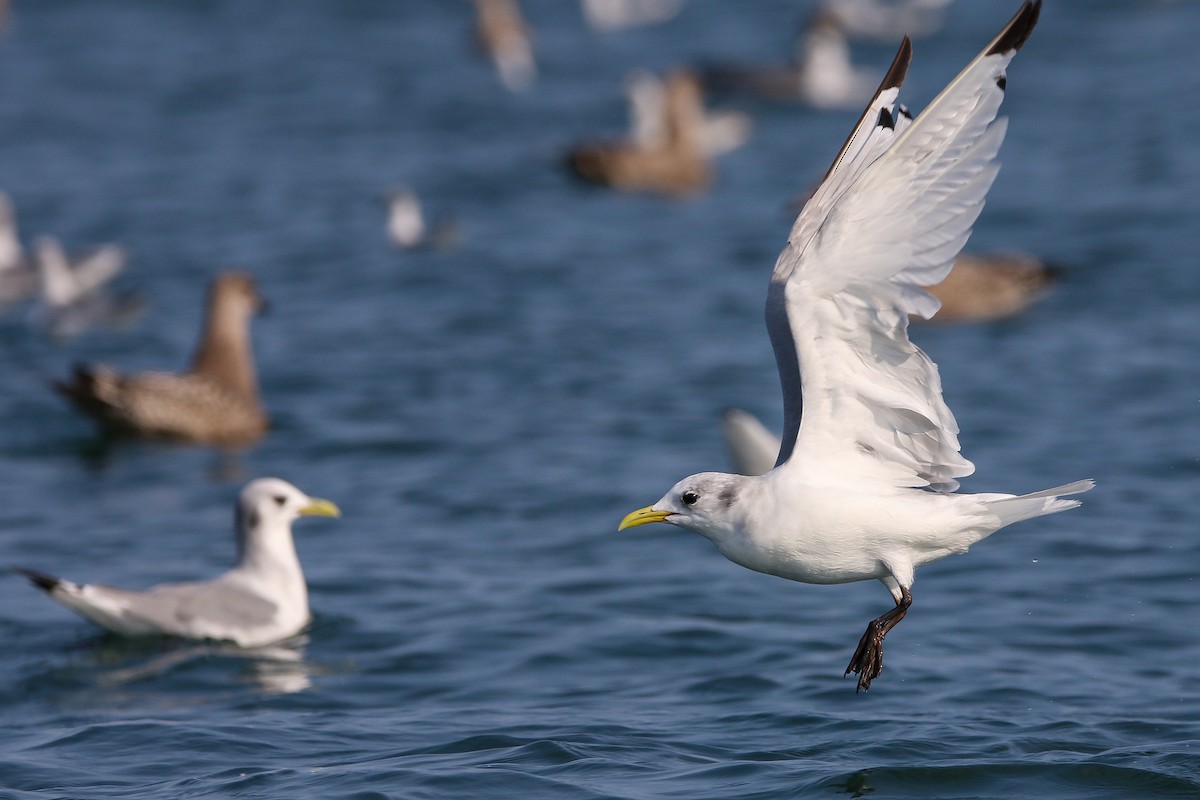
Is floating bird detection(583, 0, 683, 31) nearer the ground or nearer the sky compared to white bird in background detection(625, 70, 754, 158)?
nearer the sky

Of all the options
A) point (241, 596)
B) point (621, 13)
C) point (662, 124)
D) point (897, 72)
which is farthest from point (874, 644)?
point (621, 13)

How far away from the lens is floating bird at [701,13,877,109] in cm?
2400

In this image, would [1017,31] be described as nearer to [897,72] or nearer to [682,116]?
[897,72]

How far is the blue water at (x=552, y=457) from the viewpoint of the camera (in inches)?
288

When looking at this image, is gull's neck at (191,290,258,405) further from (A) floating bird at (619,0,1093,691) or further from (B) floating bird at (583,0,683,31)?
(B) floating bird at (583,0,683,31)

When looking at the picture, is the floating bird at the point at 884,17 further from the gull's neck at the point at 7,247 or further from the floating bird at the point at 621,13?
the gull's neck at the point at 7,247

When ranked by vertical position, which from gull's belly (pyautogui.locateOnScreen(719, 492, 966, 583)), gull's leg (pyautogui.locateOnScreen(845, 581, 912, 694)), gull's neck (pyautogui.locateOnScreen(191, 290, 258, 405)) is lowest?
gull's leg (pyautogui.locateOnScreen(845, 581, 912, 694))

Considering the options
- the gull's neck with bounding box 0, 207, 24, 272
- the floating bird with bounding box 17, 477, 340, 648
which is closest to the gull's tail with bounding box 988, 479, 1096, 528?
the floating bird with bounding box 17, 477, 340, 648

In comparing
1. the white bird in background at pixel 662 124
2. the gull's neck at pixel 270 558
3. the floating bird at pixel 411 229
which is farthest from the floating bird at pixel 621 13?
the gull's neck at pixel 270 558

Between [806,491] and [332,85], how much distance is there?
1910 centimetres

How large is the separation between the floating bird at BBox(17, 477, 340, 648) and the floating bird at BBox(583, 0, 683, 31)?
19.5 m

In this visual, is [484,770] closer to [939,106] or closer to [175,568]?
[939,106]

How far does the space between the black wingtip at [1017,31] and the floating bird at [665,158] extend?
14.2m

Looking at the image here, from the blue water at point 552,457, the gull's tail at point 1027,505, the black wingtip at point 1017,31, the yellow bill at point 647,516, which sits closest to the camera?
the black wingtip at point 1017,31
